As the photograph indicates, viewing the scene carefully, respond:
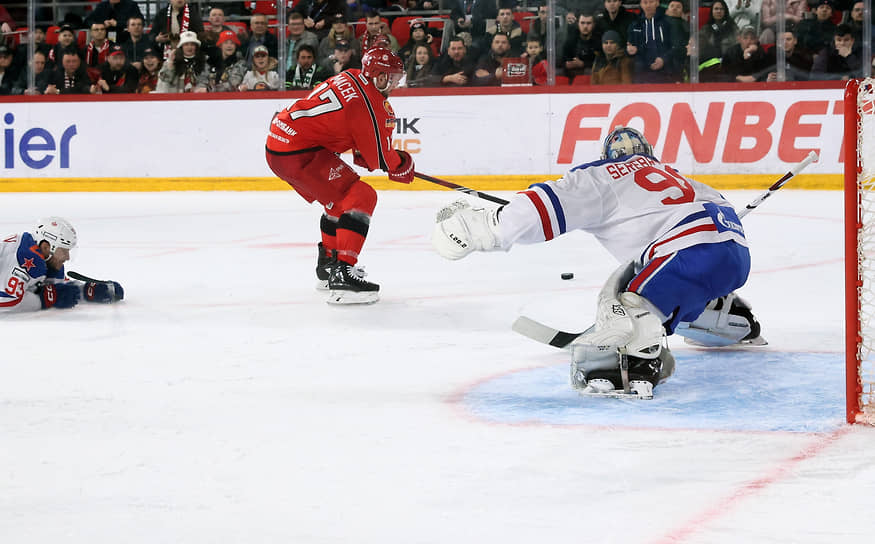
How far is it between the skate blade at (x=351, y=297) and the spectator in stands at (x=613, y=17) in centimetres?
493

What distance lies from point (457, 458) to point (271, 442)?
42cm

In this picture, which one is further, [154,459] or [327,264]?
[327,264]

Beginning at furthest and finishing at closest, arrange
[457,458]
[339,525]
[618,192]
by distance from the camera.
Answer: [618,192] < [457,458] < [339,525]

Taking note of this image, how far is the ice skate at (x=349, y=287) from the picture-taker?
14.5ft

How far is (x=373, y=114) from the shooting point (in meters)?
4.76

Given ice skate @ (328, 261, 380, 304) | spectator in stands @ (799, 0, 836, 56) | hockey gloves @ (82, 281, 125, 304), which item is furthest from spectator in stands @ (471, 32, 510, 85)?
hockey gloves @ (82, 281, 125, 304)

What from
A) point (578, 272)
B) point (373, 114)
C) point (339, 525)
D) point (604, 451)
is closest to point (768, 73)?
point (578, 272)

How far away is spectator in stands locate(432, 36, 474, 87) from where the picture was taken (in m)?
8.97

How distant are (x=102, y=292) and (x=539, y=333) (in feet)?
7.11

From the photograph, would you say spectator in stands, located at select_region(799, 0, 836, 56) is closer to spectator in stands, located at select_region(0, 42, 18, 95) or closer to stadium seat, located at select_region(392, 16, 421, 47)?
A: stadium seat, located at select_region(392, 16, 421, 47)

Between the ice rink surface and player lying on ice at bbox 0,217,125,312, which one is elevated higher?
player lying on ice at bbox 0,217,125,312

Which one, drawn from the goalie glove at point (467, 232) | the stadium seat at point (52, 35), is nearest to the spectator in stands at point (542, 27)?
the stadium seat at point (52, 35)

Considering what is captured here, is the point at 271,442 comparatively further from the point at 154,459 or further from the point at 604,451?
the point at 604,451

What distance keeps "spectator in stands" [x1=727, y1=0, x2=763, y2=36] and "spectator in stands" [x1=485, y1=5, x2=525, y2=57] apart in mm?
1609
